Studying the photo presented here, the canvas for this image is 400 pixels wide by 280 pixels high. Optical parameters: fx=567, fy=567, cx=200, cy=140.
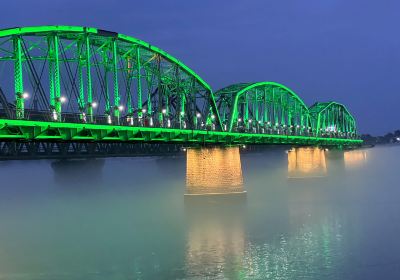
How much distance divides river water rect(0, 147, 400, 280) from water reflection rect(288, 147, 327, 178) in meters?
12.7

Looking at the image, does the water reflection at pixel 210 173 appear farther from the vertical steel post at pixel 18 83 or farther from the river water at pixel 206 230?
the vertical steel post at pixel 18 83

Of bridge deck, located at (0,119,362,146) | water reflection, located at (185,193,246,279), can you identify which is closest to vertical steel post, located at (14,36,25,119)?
bridge deck, located at (0,119,362,146)

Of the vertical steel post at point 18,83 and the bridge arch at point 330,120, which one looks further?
the bridge arch at point 330,120

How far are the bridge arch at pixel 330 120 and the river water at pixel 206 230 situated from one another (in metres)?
50.0

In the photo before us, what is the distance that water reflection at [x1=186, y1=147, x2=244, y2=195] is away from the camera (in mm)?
66250

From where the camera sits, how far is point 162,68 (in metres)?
66.9

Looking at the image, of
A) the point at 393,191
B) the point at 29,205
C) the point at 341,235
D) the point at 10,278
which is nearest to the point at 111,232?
the point at 10,278

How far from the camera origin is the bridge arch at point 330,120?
143 metres

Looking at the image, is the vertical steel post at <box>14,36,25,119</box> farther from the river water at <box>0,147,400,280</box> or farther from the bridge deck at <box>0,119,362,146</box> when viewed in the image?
the river water at <box>0,147,400,280</box>

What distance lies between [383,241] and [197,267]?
1471 cm

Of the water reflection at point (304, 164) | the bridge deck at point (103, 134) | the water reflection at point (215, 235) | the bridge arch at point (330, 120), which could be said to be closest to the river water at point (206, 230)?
the water reflection at point (215, 235)

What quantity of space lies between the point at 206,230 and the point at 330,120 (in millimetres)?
135389

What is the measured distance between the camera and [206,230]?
4928 cm

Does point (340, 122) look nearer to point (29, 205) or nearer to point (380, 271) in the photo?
point (29, 205)
